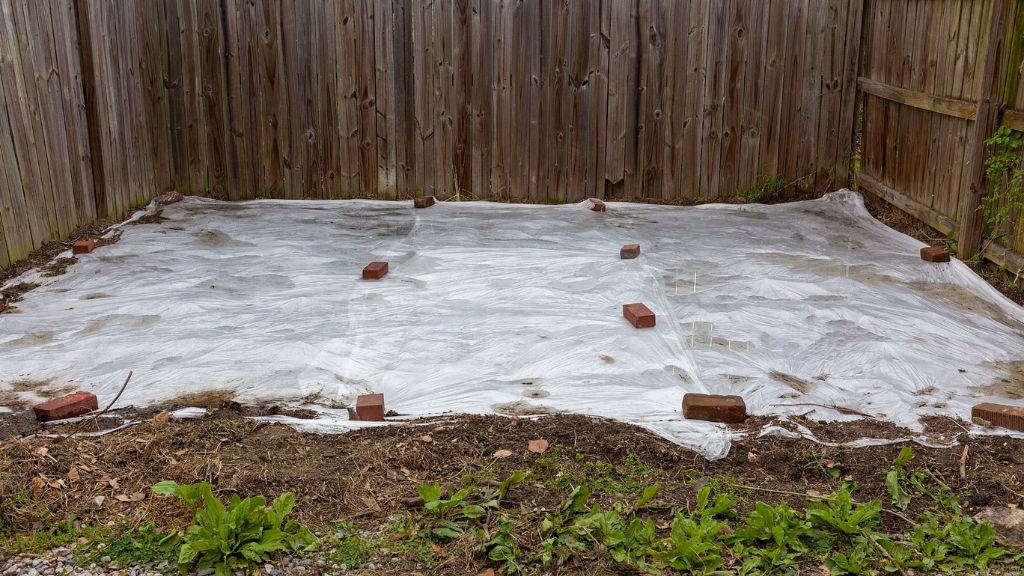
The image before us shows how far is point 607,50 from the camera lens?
754 centimetres

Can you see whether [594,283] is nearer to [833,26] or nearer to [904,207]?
[904,207]

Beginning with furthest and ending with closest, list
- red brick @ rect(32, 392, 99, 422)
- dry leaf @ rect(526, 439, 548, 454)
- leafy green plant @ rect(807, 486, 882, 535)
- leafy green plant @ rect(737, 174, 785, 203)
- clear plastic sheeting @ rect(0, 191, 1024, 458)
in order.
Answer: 1. leafy green plant @ rect(737, 174, 785, 203)
2. clear plastic sheeting @ rect(0, 191, 1024, 458)
3. red brick @ rect(32, 392, 99, 422)
4. dry leaf @ rect(526, 439, 548, 454)
5. leafy green plant @ rect(807, 486, 882, 535)

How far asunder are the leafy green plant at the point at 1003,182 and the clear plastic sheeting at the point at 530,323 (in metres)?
0.38

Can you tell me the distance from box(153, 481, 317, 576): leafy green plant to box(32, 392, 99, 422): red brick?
3.14 ft

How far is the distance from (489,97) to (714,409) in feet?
15.7

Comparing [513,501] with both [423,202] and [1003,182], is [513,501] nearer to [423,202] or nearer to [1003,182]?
[1003,182]

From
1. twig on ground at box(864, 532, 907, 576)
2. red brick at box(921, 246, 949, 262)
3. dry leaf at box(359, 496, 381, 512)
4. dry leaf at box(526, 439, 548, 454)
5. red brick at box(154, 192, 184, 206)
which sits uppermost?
red brick at box(154, 192, 184, 206)

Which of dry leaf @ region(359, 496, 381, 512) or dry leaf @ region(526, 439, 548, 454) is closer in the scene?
dry leaf @ region(359, 496, 381, 512)

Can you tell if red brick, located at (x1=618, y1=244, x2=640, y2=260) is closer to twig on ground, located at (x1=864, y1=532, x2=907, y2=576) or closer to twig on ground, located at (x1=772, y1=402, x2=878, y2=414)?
twig on ground, located at (x1=772, y1=402, x2=878, y2=414)

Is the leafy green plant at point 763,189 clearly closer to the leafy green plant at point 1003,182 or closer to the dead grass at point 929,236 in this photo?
the dead grass at point 929,236

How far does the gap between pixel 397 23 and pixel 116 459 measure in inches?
208

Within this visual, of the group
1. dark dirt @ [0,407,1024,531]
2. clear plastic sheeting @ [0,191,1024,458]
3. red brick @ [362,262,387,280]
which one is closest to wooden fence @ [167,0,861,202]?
clear plastic sheeting @ [0,191,1024,458]

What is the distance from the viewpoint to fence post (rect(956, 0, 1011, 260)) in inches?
215

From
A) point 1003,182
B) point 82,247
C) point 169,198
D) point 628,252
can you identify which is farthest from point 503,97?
point 1003,182
